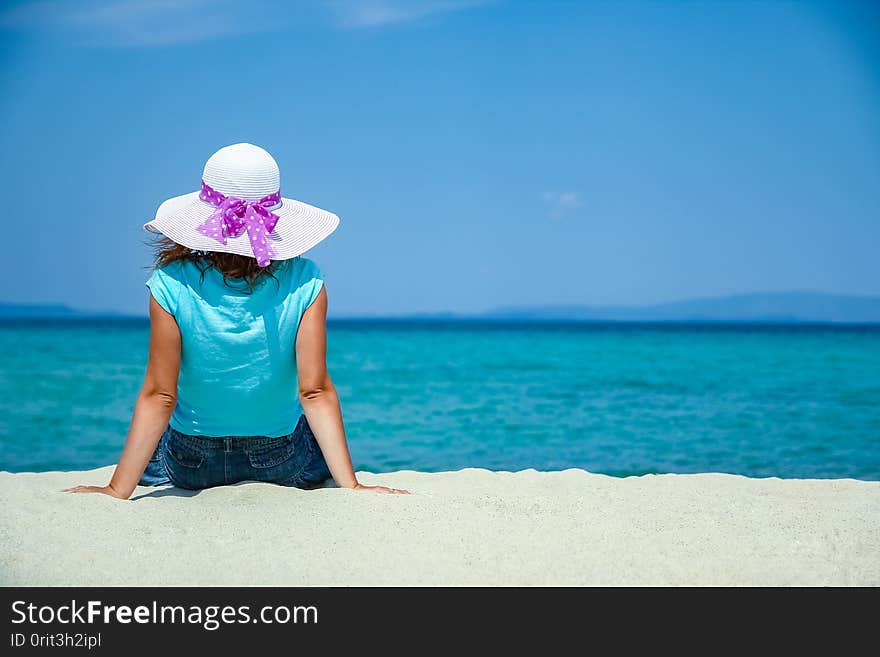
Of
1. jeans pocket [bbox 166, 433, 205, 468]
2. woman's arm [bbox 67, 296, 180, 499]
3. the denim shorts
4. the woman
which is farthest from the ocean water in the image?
woman's arm [bbox 67, 296, 180, 499]

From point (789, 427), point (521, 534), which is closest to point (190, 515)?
point (521, 534)

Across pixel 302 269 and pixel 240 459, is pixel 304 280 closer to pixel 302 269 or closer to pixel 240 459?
pixel 302 269

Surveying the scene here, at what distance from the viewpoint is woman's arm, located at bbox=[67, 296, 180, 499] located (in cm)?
291

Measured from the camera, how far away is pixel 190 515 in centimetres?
281

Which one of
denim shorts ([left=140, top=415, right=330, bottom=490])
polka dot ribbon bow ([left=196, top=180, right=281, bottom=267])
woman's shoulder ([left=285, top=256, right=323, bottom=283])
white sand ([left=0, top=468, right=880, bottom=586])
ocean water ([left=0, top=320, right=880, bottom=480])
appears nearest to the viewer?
white sand ([left=0, top=468, right=880, bottom=586])

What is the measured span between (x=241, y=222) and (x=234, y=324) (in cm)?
35

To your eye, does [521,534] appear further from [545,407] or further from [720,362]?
[720,362]

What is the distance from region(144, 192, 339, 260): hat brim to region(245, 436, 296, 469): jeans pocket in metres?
0.74

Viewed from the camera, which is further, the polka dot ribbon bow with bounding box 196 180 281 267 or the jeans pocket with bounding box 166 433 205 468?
the jeans pocket with bounding box 166 433 205 468

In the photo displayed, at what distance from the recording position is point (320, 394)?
3062 mm

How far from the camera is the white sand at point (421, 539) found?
7.91 feet

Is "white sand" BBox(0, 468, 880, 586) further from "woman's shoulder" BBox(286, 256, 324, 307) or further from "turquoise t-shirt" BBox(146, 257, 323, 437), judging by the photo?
"woman's shoulder" BBox(286, 256, 324, 307)

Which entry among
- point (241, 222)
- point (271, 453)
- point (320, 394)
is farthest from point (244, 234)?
point (271, 453)

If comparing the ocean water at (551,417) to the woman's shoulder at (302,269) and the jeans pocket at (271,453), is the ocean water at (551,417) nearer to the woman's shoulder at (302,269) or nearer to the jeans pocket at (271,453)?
the jeans pocket at (271,453)
